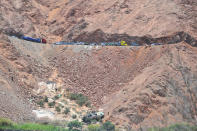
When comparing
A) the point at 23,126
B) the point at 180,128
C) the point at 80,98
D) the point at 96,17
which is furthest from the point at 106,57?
the point at 180,128

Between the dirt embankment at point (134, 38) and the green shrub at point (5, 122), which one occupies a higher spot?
the dirt embankment at point (134, 38)

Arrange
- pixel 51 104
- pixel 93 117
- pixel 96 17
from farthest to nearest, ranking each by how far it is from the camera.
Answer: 1. pixel 96 17
2. pixel 51 104
3. pixel 93 117

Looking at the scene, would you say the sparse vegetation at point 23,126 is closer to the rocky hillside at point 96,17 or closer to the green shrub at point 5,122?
the green shrub at point 5,122

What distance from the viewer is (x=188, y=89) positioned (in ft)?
78.3

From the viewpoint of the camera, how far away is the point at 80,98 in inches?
1515

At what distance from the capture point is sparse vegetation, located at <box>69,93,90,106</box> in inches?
1491

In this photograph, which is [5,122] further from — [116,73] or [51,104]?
[116,73]

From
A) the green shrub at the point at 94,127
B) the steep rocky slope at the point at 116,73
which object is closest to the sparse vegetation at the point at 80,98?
the steep rocky slope at the point at 116,73

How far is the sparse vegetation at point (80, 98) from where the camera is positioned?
124 feet

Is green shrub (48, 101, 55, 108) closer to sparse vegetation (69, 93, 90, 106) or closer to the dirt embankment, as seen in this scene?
sparse vegetation (69, 93, 90, 106)

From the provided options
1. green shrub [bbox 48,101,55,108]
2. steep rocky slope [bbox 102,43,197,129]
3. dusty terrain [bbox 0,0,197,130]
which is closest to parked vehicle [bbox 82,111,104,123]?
steep rocky slope [bbox 102,43,197,129]

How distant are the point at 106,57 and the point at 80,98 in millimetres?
6021

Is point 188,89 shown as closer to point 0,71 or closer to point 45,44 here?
point 0,71

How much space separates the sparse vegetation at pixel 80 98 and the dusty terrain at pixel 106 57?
2.54 ft
